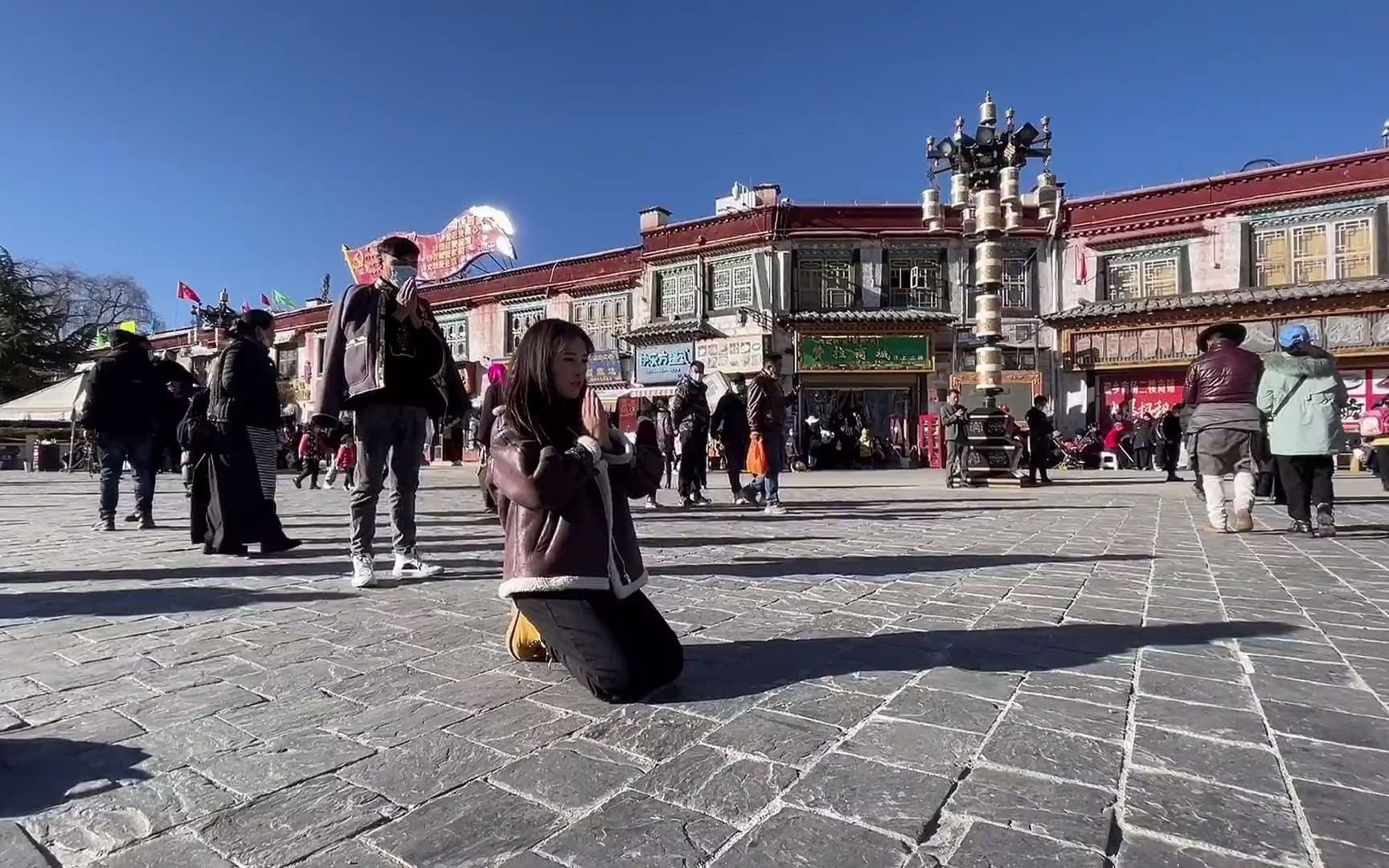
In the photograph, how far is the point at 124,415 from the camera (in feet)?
23.3

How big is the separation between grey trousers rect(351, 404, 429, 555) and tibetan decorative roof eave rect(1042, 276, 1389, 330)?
22462mm

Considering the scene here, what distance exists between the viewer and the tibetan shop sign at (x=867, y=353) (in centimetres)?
2392

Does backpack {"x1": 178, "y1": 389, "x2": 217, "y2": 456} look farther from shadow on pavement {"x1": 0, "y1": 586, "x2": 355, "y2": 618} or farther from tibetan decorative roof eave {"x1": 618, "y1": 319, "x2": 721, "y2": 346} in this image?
tibetan decorative roof eave {"x1": 618, "y1": 319, "x2": 721, "y2": 346}

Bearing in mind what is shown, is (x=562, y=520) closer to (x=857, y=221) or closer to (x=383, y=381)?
(x=383, y=381)

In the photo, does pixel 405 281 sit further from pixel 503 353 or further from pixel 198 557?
pixel 503 353

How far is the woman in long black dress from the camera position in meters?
5.23

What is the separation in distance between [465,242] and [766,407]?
27.5 m

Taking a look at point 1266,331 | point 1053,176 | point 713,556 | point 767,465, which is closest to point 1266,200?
point 1266,331

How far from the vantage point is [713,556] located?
5363 mm

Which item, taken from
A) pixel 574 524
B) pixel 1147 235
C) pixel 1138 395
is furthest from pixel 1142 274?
pixel 574 524

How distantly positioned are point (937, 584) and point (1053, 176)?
39.9 feet

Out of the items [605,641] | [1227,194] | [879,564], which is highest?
[1227,194]

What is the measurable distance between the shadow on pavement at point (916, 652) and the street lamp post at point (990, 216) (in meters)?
9.96

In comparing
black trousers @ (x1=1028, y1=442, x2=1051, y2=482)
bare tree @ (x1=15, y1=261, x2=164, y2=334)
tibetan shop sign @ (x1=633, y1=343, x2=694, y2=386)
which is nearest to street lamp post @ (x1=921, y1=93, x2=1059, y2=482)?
black trousers @ (x1=1028, y1=442, x2=1051, y2=482)
